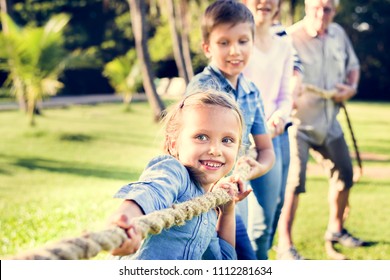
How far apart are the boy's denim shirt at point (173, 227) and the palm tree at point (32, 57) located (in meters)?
6.12

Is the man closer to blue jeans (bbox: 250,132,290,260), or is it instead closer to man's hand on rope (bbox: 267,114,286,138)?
blue jeans (bbox: 250,132,290,260)

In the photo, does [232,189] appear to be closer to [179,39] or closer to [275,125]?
[275,125]

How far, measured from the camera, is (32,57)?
718cm

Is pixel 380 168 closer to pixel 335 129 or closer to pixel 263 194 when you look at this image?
pixel 335 129

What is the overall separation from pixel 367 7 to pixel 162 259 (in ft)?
29.3

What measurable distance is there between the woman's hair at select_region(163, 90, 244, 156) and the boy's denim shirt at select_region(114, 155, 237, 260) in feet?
0.36

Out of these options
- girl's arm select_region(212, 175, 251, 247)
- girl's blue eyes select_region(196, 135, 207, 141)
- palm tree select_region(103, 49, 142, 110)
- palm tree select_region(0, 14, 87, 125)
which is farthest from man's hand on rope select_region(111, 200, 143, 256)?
palm tree select_region(103, 49, 142, 110)

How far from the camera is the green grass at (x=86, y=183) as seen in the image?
2885mm

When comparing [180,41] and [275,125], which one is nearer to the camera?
[275,125]

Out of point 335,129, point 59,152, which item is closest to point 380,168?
point 335,129

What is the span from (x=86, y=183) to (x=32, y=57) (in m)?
3.31

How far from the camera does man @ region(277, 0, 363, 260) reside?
111 inches

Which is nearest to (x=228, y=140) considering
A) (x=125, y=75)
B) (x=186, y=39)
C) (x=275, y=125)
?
(x=275, y=125)

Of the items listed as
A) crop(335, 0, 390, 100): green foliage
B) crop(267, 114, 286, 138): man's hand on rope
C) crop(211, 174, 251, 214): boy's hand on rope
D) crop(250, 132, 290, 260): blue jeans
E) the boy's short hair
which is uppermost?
the boy's short hair
